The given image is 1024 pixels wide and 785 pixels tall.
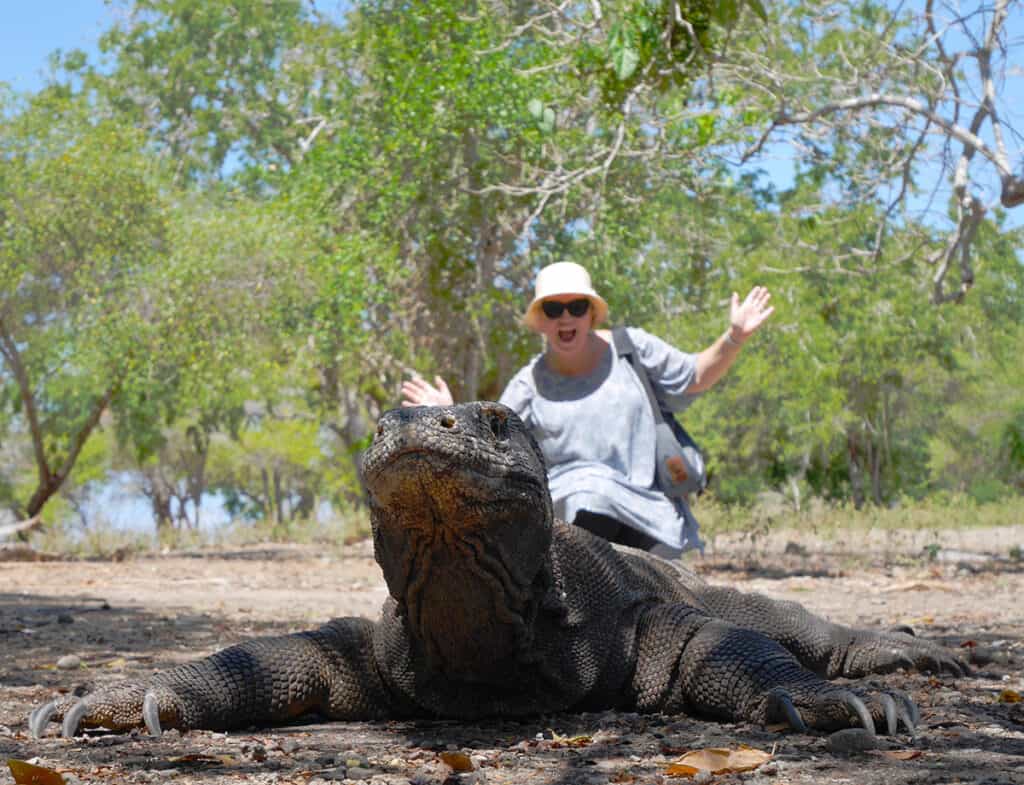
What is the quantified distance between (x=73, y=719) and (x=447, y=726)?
34.7 inches

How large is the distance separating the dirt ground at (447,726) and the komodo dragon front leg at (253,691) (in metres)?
0.06

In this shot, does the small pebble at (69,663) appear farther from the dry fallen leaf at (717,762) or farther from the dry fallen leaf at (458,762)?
the dry fallen leaf at (717,762)

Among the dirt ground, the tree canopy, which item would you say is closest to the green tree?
the tree canopy

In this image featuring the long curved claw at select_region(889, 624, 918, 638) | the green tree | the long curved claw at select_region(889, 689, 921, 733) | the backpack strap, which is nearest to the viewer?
the long curved claw at select_region(889, 689, 921, 733)

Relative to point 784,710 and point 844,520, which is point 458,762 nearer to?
point 784,710

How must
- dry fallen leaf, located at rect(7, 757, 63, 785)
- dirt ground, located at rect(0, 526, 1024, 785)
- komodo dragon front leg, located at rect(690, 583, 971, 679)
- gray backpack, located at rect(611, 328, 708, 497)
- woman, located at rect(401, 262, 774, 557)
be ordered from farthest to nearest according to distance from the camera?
gray backpack, located at rect(611, 328, 708, 497)
woman, located at rect(401, 262, 774, 557)
komodo dragon front leg, located at rect(690, 583, 971, 679)
dirt ground, located at rect(0, 526, 1024, 785)
dry fallen leaf, located at rect(7, 757, 63, 785)

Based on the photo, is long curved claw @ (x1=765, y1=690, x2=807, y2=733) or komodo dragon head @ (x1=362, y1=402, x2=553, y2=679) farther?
long curved claw @ (x1=765, y1=690, x2=807, y2=733)

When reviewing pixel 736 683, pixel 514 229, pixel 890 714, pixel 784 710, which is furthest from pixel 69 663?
pixel 514 229

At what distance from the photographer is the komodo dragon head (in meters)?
2.65

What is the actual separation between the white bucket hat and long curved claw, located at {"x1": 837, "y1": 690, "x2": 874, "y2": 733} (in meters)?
2.45

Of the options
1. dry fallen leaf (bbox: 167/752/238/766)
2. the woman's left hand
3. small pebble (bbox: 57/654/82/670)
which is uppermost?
the woman's left hand

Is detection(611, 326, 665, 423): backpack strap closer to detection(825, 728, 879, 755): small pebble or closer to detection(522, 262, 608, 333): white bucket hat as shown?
detection(522, 262, 608, 333): white bucket hat

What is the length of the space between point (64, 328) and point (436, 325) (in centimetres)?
489

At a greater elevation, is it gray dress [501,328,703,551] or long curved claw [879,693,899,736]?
gray dress [501,328,703,551]
